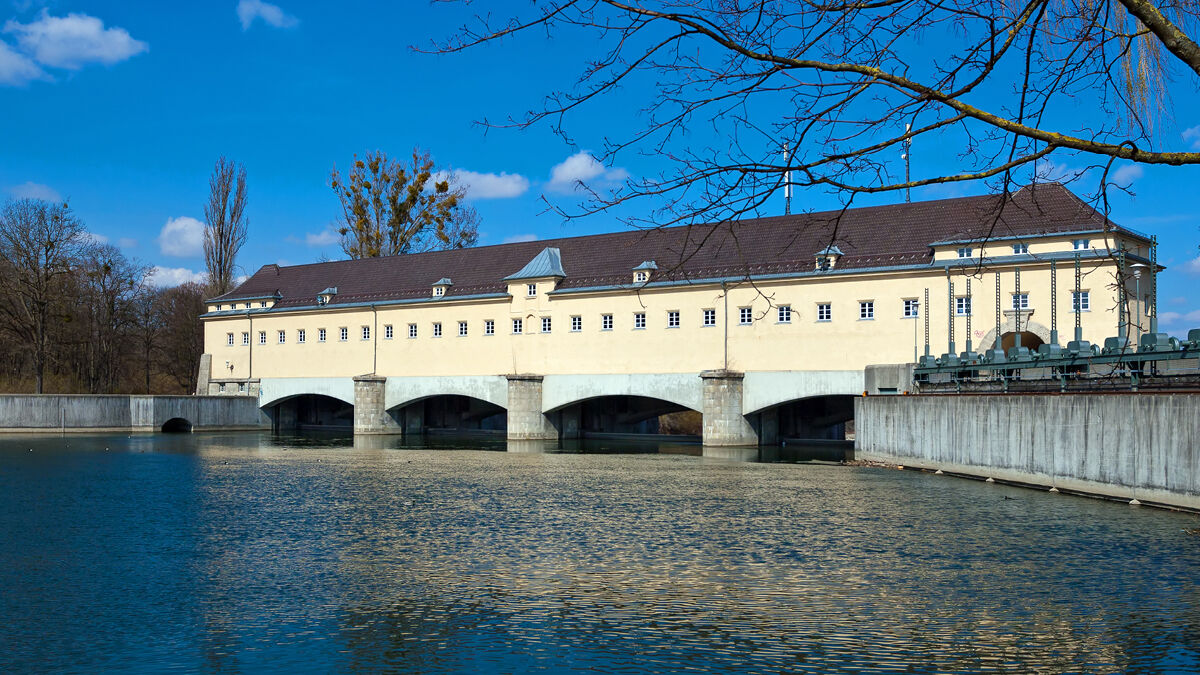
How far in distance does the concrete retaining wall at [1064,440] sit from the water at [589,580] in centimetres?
85

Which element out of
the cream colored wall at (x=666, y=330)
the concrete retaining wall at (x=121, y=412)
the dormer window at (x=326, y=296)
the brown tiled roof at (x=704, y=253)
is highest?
the brown tiled roof at (x=704, y=253)

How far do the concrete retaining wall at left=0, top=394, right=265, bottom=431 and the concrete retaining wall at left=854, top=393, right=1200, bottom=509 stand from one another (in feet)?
124

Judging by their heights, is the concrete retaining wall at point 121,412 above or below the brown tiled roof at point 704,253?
below

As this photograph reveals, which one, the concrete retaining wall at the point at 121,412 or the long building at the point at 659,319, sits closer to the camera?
the long building at the point at 659,319

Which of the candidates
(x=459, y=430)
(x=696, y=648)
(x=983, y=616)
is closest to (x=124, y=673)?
(x=696, y=648)

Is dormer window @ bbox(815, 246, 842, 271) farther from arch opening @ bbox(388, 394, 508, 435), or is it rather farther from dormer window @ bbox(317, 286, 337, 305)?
dormer window @ bbox(317, 286, 337, 305)

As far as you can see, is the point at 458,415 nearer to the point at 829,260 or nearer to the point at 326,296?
the point at 326,296

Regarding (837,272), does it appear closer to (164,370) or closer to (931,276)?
(931,276)

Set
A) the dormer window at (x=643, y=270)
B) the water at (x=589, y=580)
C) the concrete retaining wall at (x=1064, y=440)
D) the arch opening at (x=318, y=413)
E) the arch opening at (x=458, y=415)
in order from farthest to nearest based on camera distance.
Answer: the arch opening at (x=318, y=413)
the arch opening at (x=458, y=415)
the dormer window at (x=643, y=270)
the concrete retaining wall at (x=1064, y=440)
the water at (x=589, y=580)

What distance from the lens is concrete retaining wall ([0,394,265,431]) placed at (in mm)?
50781

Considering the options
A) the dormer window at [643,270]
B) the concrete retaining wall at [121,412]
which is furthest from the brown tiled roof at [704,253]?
the concrete retaining wall at [121,412]

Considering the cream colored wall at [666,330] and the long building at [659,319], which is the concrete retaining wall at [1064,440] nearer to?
the long building at [659,319]

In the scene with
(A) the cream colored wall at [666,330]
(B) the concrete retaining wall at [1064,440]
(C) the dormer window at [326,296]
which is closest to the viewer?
(B) the concrete retaining wall at [1064,440]

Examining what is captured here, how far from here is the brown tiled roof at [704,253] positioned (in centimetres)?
3981
